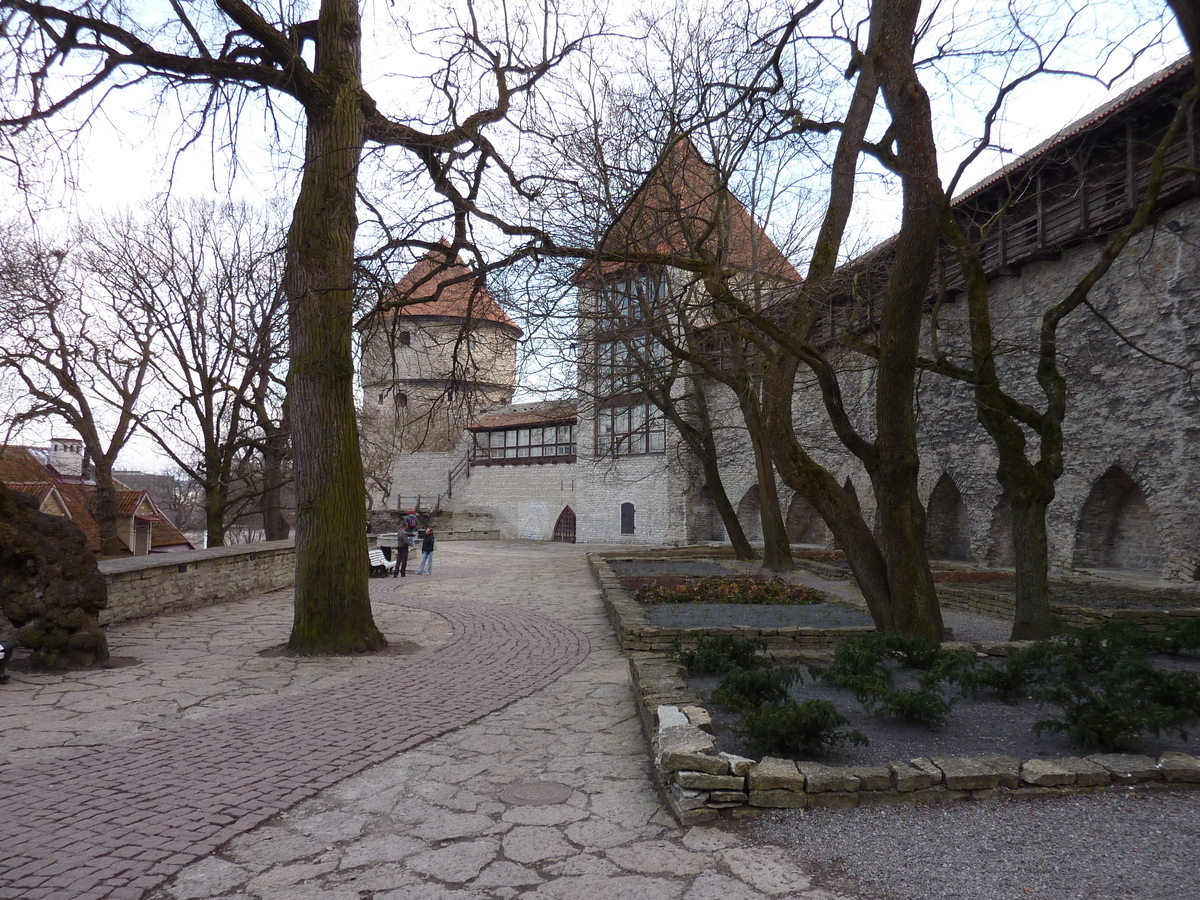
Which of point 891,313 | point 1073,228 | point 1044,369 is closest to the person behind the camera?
point 891,313

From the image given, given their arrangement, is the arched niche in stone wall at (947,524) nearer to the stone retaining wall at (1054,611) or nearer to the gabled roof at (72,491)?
the stone retaining wall at (1054,611)

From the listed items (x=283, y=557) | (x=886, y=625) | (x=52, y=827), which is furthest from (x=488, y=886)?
(x=283, y=557)

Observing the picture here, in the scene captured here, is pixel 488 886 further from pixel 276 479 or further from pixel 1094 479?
pixel 276 479

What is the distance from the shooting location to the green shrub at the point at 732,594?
32.7 feet

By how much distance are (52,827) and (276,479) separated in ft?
47.1

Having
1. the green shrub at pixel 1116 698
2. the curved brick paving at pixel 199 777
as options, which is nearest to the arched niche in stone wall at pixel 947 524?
the green shrub at pixel 1116 698

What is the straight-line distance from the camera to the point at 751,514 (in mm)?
25469

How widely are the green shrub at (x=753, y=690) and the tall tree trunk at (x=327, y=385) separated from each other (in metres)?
4.23

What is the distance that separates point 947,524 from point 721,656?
1498 centimetres

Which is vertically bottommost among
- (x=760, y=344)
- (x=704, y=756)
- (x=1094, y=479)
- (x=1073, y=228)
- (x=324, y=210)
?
(x=704, y=756)

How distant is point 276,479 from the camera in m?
16.6

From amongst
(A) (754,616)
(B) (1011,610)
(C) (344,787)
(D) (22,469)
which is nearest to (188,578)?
(C) (344,787)

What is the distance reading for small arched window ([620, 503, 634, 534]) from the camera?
93.3 ft

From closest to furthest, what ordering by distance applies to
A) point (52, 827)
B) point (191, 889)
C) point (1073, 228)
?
point (191, 889) < point (52, 827) < point (1073, 228)
